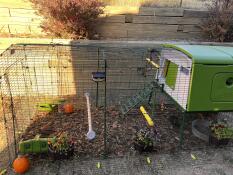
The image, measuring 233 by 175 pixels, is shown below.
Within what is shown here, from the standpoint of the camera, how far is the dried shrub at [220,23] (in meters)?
7.60

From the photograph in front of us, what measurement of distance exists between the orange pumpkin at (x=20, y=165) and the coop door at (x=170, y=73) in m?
2.83

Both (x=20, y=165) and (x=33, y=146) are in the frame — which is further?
(x=33, y=146)

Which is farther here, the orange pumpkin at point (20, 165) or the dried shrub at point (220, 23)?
the dried shrub at point (220, 23)

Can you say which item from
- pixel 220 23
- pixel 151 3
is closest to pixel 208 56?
pixel 220 23

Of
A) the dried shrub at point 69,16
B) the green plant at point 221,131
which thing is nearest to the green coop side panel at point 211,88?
the green plant at point 221,131

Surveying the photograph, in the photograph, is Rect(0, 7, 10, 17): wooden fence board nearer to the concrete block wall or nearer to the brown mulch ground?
the concrete block wall

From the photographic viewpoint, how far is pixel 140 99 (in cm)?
549

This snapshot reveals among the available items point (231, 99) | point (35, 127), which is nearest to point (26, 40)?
point (35, 127)

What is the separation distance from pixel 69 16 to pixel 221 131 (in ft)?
14.4

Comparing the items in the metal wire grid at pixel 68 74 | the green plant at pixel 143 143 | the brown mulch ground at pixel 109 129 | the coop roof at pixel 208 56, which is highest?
the coop roof at pixel 208 56

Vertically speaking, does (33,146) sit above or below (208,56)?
below

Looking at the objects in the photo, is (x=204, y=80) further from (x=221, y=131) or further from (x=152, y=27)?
(x=152, y=27)

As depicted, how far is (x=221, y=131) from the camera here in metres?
4.78

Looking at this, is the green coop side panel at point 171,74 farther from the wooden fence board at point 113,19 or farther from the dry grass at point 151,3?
the dry grass at point 151,3
